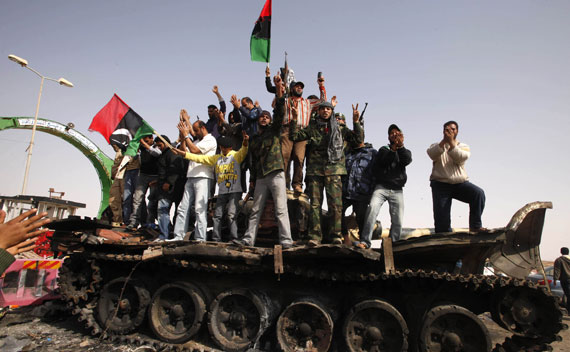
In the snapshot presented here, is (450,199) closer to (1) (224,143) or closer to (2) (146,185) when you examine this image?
(1) (224,143)

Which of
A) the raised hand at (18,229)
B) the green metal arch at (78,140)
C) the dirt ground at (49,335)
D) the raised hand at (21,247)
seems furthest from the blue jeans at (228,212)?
the green metal arch at (78,140)

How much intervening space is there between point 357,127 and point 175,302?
193 inches

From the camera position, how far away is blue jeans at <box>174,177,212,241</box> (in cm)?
684

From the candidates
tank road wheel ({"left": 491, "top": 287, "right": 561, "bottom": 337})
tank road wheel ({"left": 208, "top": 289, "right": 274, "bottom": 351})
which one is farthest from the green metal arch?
tank road wheel ({"left": 491, "top": 287, "right": 561, "bottom": 337})

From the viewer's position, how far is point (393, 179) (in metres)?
6.28

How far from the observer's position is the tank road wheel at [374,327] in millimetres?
5305

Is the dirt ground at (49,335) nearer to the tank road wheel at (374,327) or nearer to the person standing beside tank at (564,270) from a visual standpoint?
the tank road wheel at (374,327)

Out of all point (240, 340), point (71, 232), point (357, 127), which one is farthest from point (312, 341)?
point (71, 232)

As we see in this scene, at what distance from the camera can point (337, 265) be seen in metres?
5.88

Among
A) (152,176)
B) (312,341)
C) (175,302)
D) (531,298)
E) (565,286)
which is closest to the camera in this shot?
(531,298)

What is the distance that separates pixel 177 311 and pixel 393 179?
4640 millimetres

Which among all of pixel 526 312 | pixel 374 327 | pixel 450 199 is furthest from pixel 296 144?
pixel 526 312

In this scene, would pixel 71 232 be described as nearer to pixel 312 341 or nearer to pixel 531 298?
pixel 312 341

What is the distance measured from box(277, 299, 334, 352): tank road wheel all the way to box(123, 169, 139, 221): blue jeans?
518 centimetres
